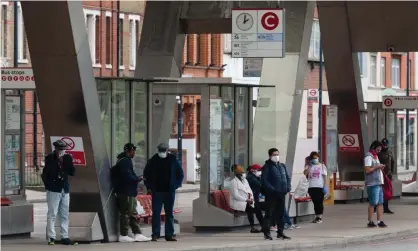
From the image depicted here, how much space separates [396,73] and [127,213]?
73831 mm

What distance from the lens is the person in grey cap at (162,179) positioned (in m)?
25.1

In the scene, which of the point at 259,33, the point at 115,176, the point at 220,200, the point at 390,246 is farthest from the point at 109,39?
the point at 115,176

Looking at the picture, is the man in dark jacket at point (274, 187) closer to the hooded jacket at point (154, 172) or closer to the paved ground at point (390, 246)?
the paved ground at point (390, 246)

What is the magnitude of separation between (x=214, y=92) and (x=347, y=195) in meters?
13.9

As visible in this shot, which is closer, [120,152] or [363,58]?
[120,152]

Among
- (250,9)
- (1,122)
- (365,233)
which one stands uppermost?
(250,9)

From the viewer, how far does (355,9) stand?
41500 millimetres

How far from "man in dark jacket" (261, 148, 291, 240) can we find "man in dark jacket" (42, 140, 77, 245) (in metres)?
3.85

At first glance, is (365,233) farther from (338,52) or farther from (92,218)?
(338,52)

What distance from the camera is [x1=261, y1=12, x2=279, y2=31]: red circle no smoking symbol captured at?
32531 mm

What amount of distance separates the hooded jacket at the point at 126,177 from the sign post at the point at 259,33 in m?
8.22

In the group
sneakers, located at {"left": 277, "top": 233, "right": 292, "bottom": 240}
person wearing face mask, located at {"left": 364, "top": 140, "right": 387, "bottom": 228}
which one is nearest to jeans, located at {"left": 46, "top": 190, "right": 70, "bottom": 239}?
sneakers, located at {"left": 277, "top": 233, "right": 292, "bottom": 240}

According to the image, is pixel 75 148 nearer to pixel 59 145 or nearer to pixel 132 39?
pixel 59 145

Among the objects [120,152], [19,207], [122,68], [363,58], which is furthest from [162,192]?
[363,58]
